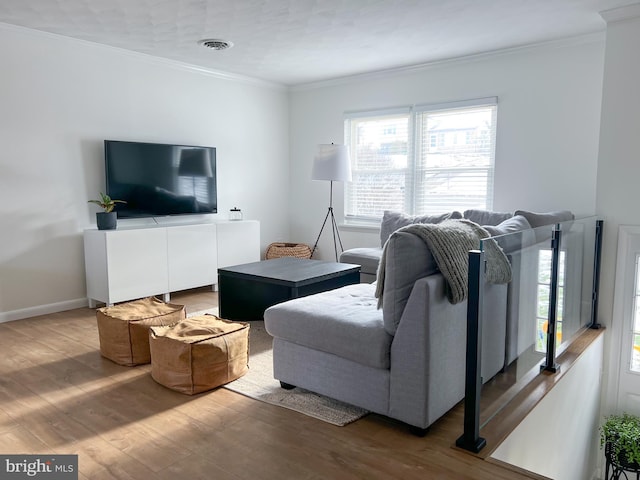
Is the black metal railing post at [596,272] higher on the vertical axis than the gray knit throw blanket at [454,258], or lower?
lower

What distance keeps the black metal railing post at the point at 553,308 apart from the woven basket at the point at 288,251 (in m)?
3.32

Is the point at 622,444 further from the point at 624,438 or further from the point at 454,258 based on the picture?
the point at 454,258

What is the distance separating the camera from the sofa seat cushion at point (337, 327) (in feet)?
7.36

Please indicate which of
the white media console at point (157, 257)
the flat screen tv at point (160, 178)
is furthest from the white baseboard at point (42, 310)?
the flat screen tv at point (160, 178)

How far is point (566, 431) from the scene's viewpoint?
314 cm

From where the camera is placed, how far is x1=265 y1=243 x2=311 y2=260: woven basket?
582cm

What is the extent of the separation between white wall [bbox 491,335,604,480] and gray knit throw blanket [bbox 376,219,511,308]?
28.8 inches

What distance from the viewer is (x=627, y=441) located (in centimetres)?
343

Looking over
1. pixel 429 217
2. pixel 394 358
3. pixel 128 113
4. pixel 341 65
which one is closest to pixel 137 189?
pixel 128 113

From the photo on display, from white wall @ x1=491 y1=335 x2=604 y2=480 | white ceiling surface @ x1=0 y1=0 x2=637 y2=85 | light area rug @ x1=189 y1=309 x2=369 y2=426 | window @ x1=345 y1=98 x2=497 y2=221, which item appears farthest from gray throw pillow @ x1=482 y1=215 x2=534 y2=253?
window @ x1=345 y1=98 x2=497 y2=221

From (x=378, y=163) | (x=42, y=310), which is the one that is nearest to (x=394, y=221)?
(x=378, y=163)

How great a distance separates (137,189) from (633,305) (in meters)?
4.48

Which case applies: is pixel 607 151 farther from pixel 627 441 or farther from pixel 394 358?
pixel 394 358

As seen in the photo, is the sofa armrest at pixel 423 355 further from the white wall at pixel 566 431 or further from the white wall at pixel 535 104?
the white wall at pixel 535 104
